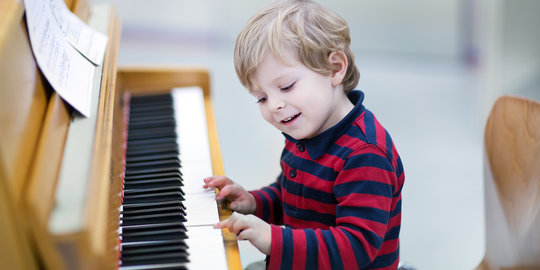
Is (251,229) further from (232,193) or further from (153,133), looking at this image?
(153,133)

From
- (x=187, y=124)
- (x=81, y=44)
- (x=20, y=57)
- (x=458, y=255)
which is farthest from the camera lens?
(x=458, y=255)

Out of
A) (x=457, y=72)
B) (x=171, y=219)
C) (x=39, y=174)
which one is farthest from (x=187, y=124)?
(x=457, y=72)

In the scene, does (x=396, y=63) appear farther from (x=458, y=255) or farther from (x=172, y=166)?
(x=172, y=166)

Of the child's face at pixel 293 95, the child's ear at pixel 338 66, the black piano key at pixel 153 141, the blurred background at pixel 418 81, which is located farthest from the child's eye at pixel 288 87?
the blurred background at pixel 418 81

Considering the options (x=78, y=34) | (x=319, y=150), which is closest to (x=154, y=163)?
(x=78, y=34)

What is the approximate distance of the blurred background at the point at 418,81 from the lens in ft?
9.90

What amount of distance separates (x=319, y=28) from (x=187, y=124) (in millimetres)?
683

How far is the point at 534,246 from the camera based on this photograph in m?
1.34

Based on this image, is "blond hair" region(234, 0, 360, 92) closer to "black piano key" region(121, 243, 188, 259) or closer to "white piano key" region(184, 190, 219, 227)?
"white piano key" region(184, 190, 219, 227)

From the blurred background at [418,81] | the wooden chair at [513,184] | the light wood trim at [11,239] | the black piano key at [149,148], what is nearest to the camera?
the light wood trim at [11,239]

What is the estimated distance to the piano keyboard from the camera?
1202 millimetres

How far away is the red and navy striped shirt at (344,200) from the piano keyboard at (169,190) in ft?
0.59

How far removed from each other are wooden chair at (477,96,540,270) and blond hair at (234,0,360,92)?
17.5 inches

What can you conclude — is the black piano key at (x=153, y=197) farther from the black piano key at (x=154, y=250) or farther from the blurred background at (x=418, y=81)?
the blurred background at (x=418, y=81)
